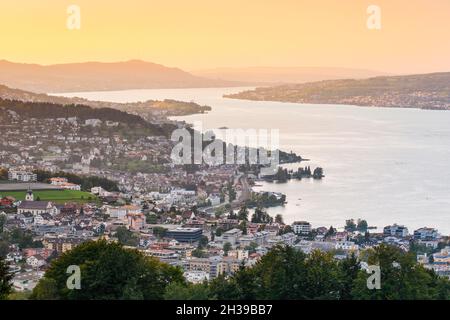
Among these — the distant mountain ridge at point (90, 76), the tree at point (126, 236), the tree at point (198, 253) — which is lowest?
the tree at point (198, 253)

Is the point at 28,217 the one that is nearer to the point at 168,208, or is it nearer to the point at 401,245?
the point at 168,208

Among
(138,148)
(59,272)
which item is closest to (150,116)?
(138,148)

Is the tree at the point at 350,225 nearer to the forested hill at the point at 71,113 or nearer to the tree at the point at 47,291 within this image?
the tree at the point at 47,291

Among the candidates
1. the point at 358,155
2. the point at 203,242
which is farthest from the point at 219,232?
the point at 358,155

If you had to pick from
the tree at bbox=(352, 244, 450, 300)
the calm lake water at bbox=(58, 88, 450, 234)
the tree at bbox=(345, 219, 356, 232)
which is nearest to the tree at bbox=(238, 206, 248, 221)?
the calm lake water at bbox=(58, 88, 450, 234)

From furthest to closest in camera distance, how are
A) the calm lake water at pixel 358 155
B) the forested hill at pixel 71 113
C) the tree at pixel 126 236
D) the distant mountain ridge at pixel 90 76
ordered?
the distant mountain ridge at pixel 90 76, the forested hill at pixel 71 113, the calm lake water at pixel 358 155, the tree at pixel 126 236

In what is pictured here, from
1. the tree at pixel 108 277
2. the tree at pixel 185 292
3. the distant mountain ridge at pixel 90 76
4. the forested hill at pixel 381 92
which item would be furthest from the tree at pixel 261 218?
the forested hill at pixel 381 92

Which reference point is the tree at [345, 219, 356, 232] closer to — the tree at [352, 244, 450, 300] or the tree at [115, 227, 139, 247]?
the tree at [115, 227, 139, 247]
